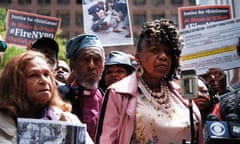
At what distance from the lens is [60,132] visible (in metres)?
2.48

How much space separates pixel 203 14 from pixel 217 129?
3928mm

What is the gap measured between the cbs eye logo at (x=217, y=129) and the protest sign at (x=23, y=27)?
4318mm

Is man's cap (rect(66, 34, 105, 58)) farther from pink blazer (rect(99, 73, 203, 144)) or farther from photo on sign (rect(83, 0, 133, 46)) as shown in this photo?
photo on sign (rect(83, 0, 133, 46))

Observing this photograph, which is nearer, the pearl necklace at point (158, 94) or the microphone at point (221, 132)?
the microphone at point (221, 132)

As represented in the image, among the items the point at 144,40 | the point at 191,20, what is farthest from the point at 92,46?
the point at 191,20

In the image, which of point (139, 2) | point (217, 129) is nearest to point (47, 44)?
point (217, 129)

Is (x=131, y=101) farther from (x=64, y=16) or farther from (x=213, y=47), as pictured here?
(x=64, y=16)

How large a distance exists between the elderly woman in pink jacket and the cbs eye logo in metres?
0.40

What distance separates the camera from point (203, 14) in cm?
627

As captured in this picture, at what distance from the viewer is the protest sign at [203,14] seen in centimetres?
624

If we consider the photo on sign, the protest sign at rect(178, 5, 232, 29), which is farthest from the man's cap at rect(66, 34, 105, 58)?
the protest sign at rect(178, 5, 232, 29)

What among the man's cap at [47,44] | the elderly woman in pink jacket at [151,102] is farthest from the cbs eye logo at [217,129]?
the man's cap at [47,44]

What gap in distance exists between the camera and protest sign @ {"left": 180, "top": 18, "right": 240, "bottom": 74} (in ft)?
17.4

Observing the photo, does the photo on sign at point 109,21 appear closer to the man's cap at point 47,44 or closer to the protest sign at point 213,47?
the protest sign at point 213,47
